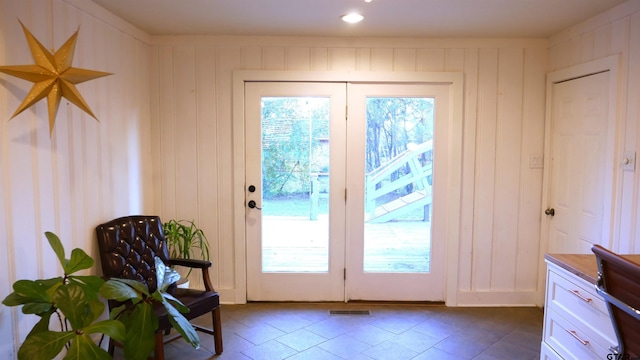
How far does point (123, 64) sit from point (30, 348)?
82.7 inches

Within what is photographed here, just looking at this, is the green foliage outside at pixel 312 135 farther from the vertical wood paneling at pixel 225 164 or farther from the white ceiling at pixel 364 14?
the white ceiling at pixel 364 14

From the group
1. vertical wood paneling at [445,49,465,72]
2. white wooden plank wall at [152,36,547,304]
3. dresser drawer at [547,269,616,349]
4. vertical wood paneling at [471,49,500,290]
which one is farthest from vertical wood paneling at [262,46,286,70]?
dresser drawer at [547,269,616,349]

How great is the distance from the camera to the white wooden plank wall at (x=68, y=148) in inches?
77.6

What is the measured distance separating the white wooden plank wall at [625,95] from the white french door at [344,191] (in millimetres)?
1113

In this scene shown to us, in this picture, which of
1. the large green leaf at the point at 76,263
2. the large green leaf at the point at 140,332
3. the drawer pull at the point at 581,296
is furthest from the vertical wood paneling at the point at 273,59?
the drawer pull at the point at 581,296

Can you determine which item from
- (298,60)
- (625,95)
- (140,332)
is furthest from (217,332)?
(625,95)

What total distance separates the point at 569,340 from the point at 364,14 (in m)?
2.27

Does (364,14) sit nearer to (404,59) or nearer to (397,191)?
(404,59)

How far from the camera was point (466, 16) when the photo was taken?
2.90 metres

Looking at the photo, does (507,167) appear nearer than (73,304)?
No

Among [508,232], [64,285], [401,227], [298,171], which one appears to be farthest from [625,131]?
[64,285]

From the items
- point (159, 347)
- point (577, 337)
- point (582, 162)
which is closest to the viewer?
point (577, 337)

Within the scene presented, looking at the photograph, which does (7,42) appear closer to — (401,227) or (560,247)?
(401,227)

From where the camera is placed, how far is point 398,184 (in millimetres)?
3576
